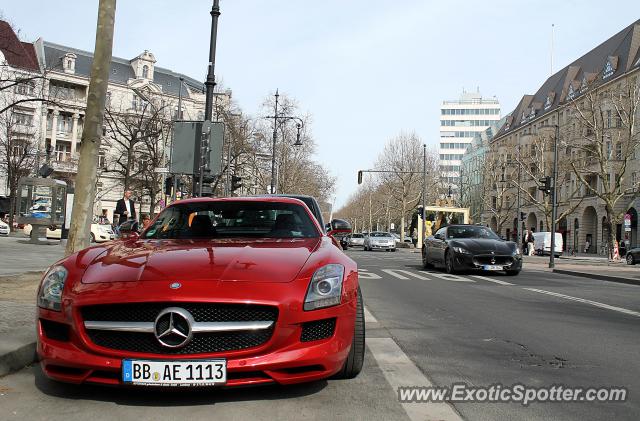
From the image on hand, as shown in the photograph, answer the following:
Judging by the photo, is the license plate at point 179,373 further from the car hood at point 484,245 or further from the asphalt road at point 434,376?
the car hood at point 484,245

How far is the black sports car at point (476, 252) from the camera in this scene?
51.6ft

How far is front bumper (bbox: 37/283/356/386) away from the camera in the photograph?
338 cm

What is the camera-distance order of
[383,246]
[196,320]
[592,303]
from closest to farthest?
[196,320] < [592,303] < [383,246]

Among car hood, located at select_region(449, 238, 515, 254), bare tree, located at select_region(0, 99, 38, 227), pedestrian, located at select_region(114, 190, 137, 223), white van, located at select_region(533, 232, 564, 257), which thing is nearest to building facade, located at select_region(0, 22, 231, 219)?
bare tree, located at select_region(0, 99, 38, 227)

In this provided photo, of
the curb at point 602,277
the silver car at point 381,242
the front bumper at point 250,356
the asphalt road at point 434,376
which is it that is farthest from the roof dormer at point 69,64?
the front bumper at point 250,356

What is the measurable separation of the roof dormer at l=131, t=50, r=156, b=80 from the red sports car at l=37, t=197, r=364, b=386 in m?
75.6

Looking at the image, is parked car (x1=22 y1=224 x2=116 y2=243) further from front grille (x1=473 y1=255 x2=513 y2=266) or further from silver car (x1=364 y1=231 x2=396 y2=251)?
front grille (x1=473 y1=255 x2=513 y2=266)

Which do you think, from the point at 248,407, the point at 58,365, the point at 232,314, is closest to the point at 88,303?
the point at 58,365

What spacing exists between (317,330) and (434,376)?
132cm

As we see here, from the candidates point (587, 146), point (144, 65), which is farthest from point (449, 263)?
point (144, 65)

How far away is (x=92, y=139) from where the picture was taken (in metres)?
7.96

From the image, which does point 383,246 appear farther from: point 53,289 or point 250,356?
point 250,356

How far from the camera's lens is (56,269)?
3996mm

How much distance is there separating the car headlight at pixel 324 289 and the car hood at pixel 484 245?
495 inches
